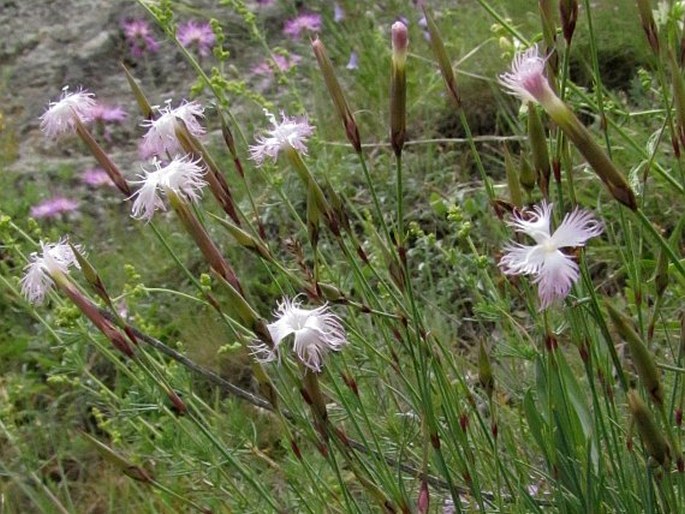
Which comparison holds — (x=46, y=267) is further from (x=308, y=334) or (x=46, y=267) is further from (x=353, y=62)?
(x=353, y=62)

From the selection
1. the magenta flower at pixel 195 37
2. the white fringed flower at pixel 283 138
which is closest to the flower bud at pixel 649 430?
the white fringed flower at pixel 283 138

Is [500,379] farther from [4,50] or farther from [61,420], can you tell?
[4,50]

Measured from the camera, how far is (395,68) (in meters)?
0.73

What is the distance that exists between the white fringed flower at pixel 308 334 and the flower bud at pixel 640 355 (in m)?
0.21

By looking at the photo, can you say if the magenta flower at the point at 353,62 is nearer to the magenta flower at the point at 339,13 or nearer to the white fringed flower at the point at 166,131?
the magenta flower at the point at 339,13

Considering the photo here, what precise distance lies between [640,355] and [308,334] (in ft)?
0.76

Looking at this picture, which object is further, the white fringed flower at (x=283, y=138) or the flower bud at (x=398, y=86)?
the white fringed flower at (x=283, y=138)

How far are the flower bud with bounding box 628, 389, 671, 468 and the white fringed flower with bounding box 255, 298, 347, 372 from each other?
0.22m

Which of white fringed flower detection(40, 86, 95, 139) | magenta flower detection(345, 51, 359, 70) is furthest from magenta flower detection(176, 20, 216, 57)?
white fringed flower detection(40, 86, 95, 139)

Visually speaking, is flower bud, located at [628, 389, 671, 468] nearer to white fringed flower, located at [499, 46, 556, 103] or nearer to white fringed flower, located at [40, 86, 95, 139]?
white fringed flower, located at [499, 46, 556, 103]

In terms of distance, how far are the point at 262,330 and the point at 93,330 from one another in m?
0.79

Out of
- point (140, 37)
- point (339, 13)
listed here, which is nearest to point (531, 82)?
point (339, 13)

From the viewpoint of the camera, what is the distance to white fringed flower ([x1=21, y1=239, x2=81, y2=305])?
808mm

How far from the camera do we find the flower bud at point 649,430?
2.06 feet
